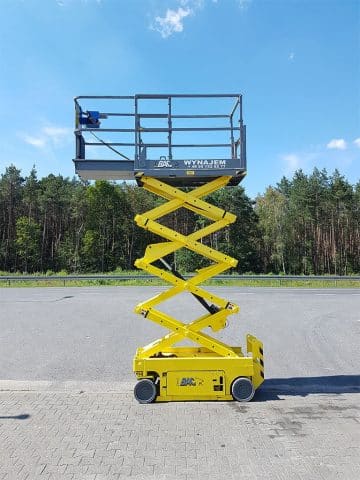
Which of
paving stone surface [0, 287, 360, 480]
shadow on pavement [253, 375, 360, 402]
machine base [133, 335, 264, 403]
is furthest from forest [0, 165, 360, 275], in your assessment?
machine base [133, 335, 264, 403]

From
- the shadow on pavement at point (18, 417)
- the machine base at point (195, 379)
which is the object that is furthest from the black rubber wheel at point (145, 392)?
the shadow on pavement at point (18, 417)

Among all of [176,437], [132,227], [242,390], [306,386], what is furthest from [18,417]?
[132,227]

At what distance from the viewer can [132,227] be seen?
51.0m

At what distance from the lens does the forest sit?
48.9 meters

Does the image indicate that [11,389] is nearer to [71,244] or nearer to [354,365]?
[354,365]

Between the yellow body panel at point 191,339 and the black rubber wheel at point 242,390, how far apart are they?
0.08m

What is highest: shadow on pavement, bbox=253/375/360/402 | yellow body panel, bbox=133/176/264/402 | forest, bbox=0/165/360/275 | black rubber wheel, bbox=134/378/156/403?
forest, bbox=0/165/360/275

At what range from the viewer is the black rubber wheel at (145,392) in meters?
5.20

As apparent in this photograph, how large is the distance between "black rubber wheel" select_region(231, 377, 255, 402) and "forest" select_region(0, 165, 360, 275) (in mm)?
41613

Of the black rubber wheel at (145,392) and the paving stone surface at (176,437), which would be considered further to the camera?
the black rubber wheel at (145,392)

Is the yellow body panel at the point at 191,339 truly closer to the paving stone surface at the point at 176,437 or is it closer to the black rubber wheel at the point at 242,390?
the black rubber wheel at the point at 242,390

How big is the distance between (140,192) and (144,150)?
47.9m

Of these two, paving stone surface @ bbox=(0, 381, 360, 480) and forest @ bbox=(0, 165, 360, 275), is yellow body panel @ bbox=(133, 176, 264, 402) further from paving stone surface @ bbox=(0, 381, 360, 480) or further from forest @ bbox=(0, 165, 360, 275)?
forest @ bbox=(0, 165, 360, 275)

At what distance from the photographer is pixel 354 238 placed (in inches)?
2069
